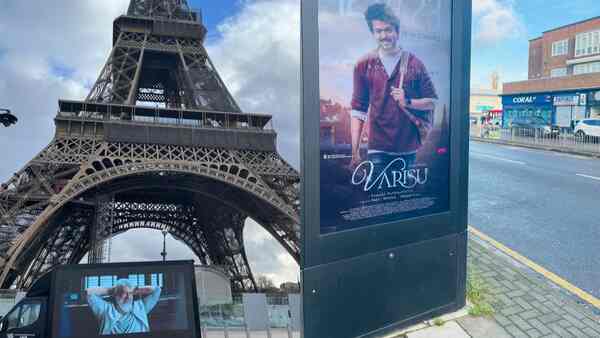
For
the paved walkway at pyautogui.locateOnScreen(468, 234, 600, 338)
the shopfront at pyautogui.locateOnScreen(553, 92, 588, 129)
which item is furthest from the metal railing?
the paved walkway at pyautogui.locateOnScreen(468, 234, 600, 338)

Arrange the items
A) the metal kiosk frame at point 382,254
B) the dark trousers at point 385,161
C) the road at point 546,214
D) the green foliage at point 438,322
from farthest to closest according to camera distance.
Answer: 1. the road at point 546,214
2. the green foliage at point 438,322
3. the dark trousers at point 385,161
4. the metal kiosk frame at point 382,254

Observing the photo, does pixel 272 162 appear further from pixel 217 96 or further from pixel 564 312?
pixel 564 312

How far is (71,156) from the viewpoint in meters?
15.8

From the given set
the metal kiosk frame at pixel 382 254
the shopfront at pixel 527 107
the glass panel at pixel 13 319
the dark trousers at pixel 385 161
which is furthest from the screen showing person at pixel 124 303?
the shopfront at pixel 527 107

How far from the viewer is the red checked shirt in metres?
3.16

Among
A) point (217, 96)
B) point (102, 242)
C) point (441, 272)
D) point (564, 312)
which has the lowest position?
point (102, 242)

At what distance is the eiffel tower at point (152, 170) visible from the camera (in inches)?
595

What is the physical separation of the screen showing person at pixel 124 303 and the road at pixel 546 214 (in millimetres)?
4014

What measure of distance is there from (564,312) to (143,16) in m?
22.9

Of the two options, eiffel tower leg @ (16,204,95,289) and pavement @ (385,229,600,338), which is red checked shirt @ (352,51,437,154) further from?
eiffel tower leg @ (16,204,95,289)

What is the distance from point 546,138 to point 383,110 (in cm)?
2271

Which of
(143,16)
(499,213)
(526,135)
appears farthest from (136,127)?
(526,135)

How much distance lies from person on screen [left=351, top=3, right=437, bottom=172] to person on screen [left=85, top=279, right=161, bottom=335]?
2.12 metres

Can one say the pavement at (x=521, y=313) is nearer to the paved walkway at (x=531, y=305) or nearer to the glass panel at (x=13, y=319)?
the paved walkway at (x=531, y=305)
